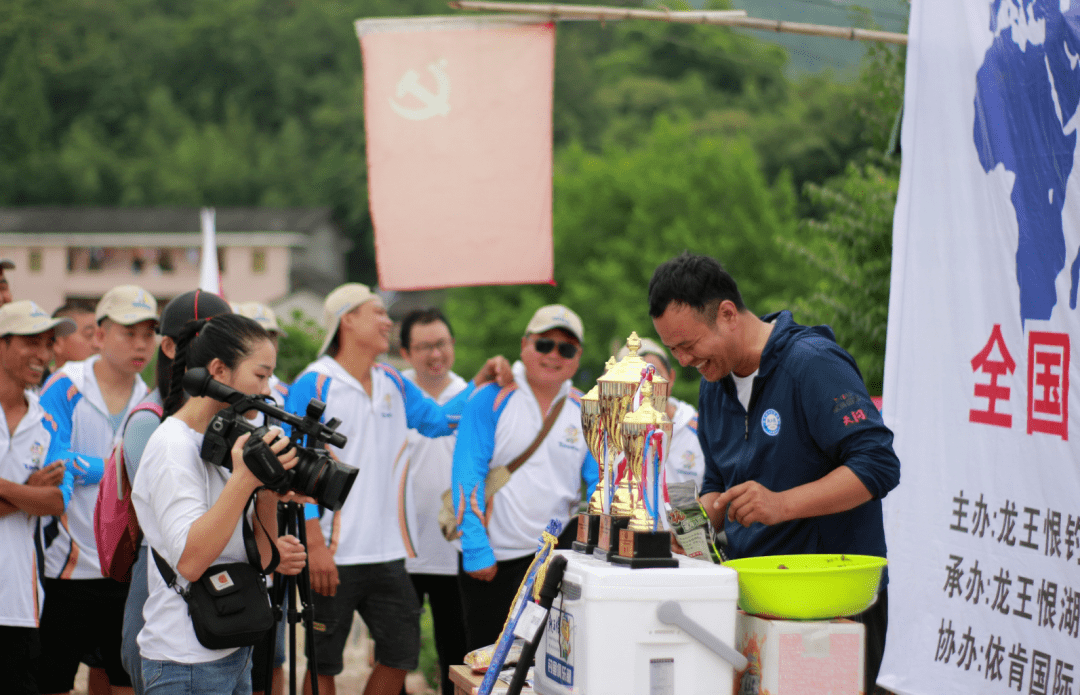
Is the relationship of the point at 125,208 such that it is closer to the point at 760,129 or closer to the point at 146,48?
the point at 146,48

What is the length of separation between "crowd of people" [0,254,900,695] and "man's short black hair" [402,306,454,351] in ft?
0.04

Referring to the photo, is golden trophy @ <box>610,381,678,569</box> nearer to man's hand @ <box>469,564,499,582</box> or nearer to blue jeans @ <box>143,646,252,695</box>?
blue jeans @ <box>143,646,252,695</box>

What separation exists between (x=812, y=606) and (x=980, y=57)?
8.28 feet

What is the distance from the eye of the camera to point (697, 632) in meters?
2.46

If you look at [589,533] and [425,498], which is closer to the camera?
[589,533]

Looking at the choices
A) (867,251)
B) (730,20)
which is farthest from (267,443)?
(867,251)

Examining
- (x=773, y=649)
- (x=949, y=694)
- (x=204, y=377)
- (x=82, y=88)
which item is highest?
(x=82, y=88)

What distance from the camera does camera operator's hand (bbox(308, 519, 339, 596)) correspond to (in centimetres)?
491

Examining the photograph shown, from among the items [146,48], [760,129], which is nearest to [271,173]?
[146,48]

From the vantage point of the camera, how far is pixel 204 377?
3.12 meters

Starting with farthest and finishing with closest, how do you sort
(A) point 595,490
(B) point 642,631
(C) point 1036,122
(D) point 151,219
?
(D) point 151,219 < (C) point 1036,122 < (A) point 595,490 < (B) point 642,631

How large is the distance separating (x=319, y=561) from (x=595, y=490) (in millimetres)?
2454

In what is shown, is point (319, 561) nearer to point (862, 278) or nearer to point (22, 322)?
point (22, 322)

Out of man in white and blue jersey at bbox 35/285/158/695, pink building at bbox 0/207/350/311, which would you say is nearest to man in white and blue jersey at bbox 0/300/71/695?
man in white and blue jersey at bbox 35/285/158/695
